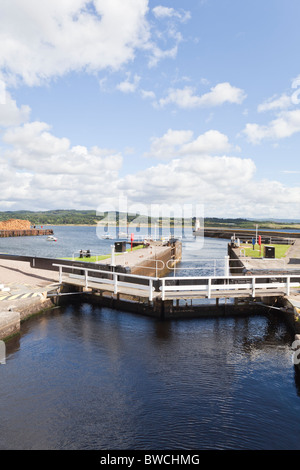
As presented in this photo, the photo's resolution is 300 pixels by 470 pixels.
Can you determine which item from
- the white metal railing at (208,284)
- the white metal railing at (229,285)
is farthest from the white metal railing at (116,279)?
the white metal railing at (229,285)

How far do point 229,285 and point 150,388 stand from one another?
26.0ft

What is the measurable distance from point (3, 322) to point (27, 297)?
399 cm

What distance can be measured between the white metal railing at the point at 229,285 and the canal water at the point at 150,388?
76.0 inches

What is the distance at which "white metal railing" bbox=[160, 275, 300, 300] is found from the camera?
51.9ft

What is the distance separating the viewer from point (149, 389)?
9570 millimetres

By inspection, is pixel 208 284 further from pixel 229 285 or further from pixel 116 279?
pixel 116 279

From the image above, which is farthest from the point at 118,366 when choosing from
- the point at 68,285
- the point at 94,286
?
the point at 68,285

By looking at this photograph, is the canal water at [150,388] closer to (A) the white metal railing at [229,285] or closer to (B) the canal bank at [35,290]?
(B) the canal bank at [35,290]

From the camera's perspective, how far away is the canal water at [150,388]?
298 inches

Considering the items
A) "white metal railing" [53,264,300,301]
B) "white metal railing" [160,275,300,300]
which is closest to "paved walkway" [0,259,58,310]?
"white metal railing" [53,264,300,301]

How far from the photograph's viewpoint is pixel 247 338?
13.9m

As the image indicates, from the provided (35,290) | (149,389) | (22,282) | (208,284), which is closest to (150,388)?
(149,389)

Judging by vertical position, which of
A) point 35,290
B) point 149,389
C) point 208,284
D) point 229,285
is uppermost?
point 208,284
